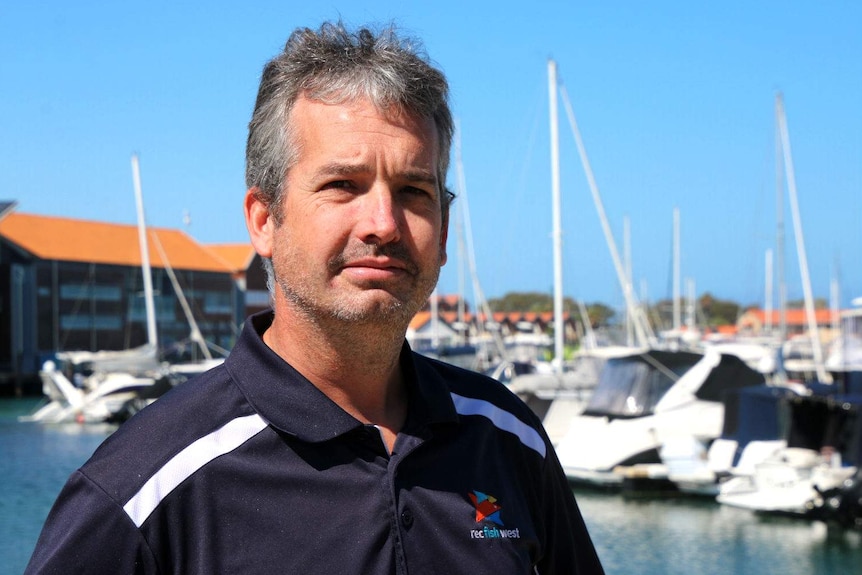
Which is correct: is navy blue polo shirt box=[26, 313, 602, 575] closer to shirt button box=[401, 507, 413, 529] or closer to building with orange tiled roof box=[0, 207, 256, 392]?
shirt button box=[401, 507, 413, 529]

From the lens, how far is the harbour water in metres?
14.0

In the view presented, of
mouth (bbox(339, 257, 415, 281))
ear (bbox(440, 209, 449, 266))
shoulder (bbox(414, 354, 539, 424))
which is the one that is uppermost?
ear (bbox(440, 209, 449, 266))

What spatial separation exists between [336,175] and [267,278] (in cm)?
46

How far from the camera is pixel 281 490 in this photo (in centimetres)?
206

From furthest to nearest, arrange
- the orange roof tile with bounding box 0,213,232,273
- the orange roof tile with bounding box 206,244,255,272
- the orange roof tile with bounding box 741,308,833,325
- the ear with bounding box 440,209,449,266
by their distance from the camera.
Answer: the orange roof tile with bounding box 206,244,255,272
the orange roof tile with bounding box 0,213,232,273
the orange roof tile with bounding box 741,308,833,325
the ear with bounding box 440,209,449,266

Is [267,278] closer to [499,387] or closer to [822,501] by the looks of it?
[499,387]

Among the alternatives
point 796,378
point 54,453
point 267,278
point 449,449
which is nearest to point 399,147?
point 267,278

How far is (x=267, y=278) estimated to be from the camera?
2514mm

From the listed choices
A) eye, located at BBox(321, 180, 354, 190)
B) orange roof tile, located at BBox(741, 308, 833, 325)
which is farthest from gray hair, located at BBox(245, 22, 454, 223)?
orange roof tile, located at BBox(741, 308, 833, 325)

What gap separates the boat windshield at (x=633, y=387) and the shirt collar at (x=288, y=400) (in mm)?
17936

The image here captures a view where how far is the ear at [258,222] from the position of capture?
2.33m

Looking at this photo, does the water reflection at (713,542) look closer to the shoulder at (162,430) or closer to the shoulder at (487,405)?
the shoulder at (487,405)

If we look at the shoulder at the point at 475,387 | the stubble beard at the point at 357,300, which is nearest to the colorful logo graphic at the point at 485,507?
the shoulder at the point at 475,387

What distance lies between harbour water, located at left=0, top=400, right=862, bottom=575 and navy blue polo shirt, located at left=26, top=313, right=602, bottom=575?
12.4 m
